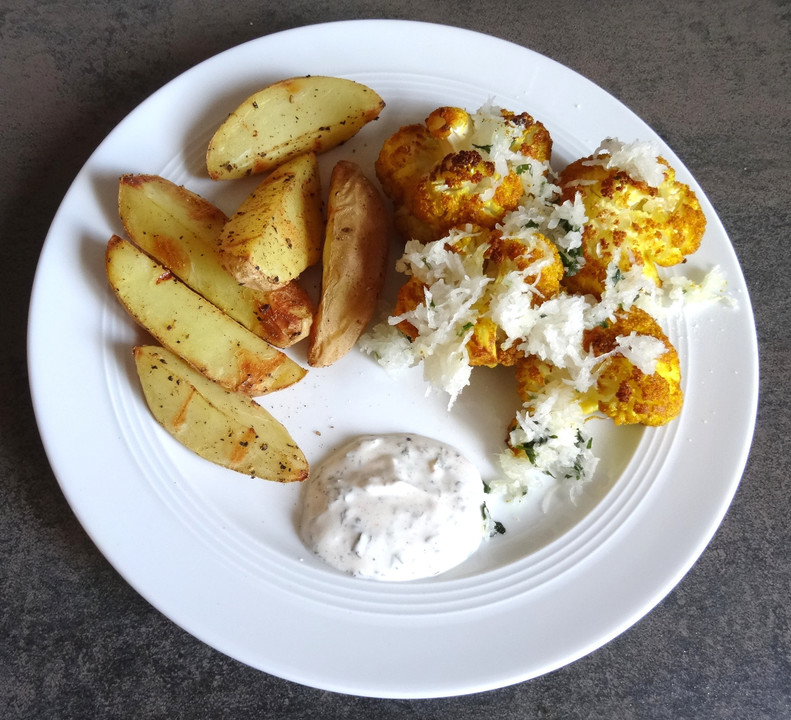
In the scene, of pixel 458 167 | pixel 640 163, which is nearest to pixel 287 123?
pixel 458 167

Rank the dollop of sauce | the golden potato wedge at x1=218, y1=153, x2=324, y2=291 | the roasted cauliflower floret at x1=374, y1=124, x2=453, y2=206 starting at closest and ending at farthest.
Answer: the golden potato wedge at x1=218, y1=153, x2=324, y2=291 < the dollop of sauce < the roasted cauliflower floret at x1=374, y1=124, x2=453, y2=206

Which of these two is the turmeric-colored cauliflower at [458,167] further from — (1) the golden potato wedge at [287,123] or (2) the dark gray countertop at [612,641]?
(2) the dark gray countertop at [612,641]

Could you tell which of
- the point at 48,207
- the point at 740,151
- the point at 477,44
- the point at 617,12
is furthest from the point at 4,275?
the point at 740,151

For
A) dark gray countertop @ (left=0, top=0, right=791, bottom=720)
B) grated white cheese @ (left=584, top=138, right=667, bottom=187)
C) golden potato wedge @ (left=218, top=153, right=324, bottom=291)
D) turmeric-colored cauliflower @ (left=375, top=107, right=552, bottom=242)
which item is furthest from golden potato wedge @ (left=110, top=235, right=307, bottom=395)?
grated white cheese @ (left=584, top=138, right=667, bottom=187)

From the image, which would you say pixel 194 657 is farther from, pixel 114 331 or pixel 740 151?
pixel 740 151

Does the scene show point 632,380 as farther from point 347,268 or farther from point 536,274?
point 347,268

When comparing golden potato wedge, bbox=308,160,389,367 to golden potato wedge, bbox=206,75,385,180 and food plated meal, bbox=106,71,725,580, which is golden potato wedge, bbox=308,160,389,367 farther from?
golden potato wedge, bbox=206,75,385,180
